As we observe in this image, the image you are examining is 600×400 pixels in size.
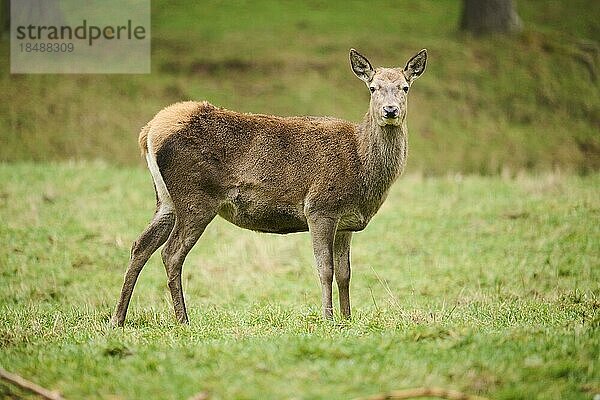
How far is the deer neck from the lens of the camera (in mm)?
9133

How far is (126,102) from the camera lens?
2145cm

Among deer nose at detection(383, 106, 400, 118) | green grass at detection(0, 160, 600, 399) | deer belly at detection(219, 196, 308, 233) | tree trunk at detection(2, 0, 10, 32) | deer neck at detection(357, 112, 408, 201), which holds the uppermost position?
tree trunk at detection(2, 0, 10, 32)

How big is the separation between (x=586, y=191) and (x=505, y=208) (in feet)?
5.82

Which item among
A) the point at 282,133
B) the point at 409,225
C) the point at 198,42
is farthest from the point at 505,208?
the point at 198,42

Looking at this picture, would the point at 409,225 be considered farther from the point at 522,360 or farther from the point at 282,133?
the point at 522,360

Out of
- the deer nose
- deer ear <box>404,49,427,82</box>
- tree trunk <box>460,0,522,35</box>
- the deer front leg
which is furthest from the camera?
tree trunk <box>460,0,522,35</box>

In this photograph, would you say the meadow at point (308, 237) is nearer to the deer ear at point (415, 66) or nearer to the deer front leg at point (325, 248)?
the deer front leg at point (325, 248)

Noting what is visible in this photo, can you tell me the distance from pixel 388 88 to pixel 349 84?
533 inches

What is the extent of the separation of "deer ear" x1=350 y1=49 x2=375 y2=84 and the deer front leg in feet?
4.88

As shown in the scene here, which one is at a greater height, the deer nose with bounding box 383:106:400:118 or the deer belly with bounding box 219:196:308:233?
the deer nose with bounding box 383:106:400:118

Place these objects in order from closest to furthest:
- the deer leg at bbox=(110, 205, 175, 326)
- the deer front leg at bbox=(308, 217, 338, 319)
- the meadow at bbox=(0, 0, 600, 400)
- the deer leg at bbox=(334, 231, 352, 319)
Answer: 1. the meadow at bbox=(0, 0, 600, 400)
2. the deer front leg at bbox=(308, 217, 338, 319)
3. the deer leg at bbox=(110, 205, 175, 326)
4. the deer leg at bbox=(334, 231, 352, 319)

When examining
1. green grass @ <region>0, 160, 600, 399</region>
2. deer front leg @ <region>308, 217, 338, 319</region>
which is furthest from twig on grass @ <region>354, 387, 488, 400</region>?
deer front leg @ <region>308, 217, 338, 319</region>

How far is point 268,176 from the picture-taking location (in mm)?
9164

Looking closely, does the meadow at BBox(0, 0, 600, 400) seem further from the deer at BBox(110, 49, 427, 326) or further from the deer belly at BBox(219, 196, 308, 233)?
the deer belly at BBox(219, 196, 308, 233)
